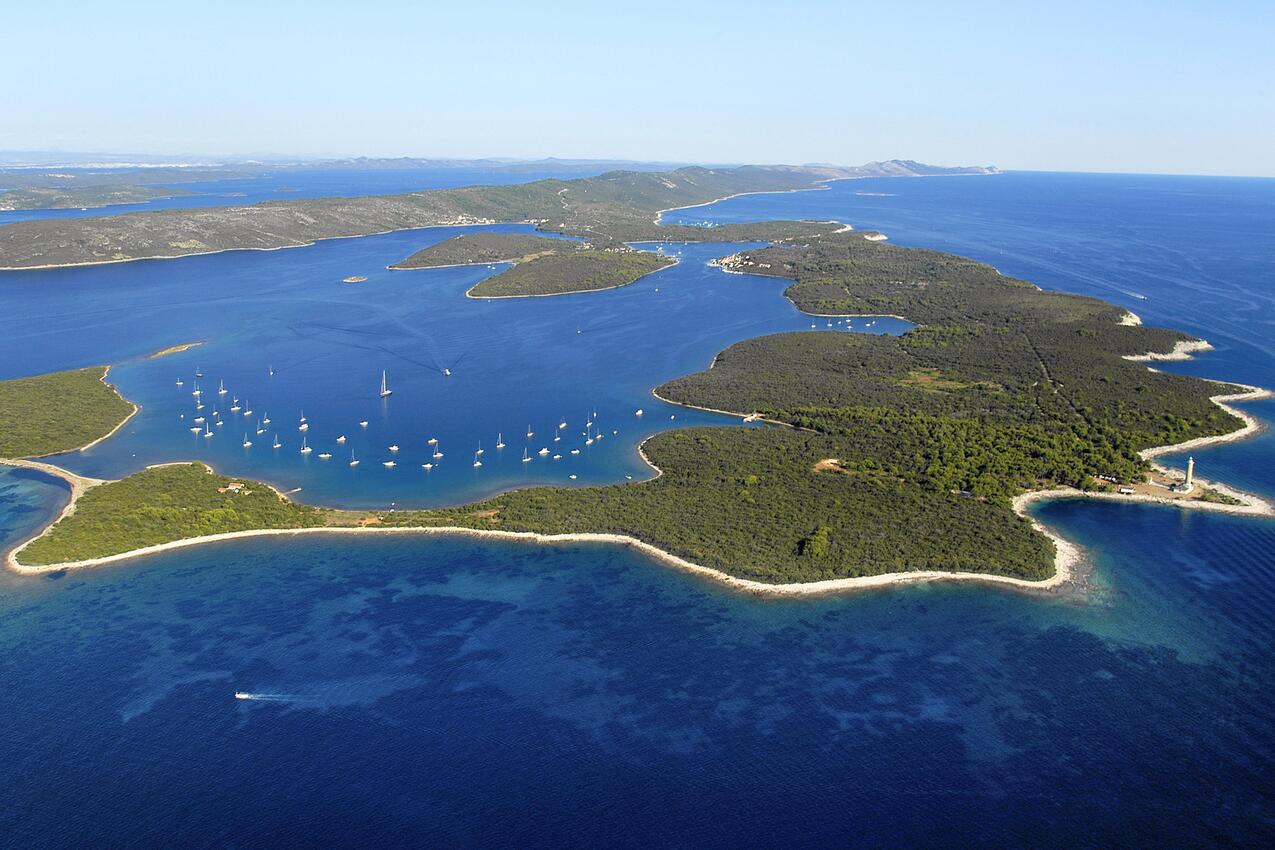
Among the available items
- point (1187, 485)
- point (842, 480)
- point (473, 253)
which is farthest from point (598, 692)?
point (473, 253)

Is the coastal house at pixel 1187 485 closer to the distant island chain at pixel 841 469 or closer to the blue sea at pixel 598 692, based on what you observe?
the distant island chain at pixel 841 469

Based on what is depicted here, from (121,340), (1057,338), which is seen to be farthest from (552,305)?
(1057,338)

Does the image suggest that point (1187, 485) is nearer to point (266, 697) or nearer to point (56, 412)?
point (266, 697)

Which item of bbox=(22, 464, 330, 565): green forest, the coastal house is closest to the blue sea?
bbox=(22, 464, 330, 565): green forest

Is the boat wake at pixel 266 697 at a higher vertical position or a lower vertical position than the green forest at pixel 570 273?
lower

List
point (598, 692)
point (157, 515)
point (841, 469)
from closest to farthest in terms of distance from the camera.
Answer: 1. point (598, 692)
2. point (157, 515)
3. point (841, 469)

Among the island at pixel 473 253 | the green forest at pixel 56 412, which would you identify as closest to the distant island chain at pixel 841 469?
the green forest at pixel 56 412

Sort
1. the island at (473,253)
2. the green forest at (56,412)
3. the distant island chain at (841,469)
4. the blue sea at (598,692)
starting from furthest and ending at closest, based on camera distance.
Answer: the island at (473,253) < the green forest at (56,412) < the distant island chain at (841,469) < the blue sea at (598,692)

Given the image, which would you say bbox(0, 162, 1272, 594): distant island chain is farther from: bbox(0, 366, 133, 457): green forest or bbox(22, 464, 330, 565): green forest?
bbox(0, 366, 133, 457): green forest
